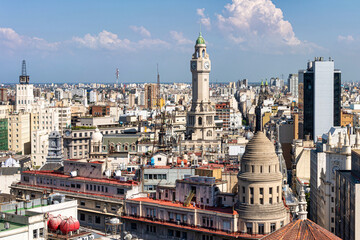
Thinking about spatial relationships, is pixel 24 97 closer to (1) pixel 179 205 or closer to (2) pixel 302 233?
(1) pixel 179 205

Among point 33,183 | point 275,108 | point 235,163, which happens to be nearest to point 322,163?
point 235,163

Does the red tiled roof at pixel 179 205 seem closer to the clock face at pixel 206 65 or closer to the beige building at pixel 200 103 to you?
the beige building at pixel 200 103

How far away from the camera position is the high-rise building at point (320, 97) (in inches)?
4481

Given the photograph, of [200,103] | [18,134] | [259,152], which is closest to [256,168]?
[259,152]

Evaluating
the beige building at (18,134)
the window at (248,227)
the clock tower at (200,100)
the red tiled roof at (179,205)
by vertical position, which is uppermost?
the clock tower at (200,100)

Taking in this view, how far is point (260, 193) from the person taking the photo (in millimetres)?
49562

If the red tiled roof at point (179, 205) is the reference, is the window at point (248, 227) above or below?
below

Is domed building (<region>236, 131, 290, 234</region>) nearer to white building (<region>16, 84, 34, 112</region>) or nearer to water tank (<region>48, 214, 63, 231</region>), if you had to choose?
water tank (<region>48, 214, 63, 231</region>)

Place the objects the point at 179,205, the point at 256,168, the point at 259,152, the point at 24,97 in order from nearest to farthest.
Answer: the point at 256,168 → the point at 259,152 → the point at 179,205 → the point at 24,97

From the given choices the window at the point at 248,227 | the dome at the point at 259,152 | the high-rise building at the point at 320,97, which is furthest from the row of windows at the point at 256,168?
the high-rise building at the point at 320,97

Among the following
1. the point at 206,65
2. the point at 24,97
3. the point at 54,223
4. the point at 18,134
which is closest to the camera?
the point at 54,223

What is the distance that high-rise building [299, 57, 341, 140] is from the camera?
11381 cm

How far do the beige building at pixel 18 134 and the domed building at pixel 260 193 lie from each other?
284ft

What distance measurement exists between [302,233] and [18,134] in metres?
A: 98.3
